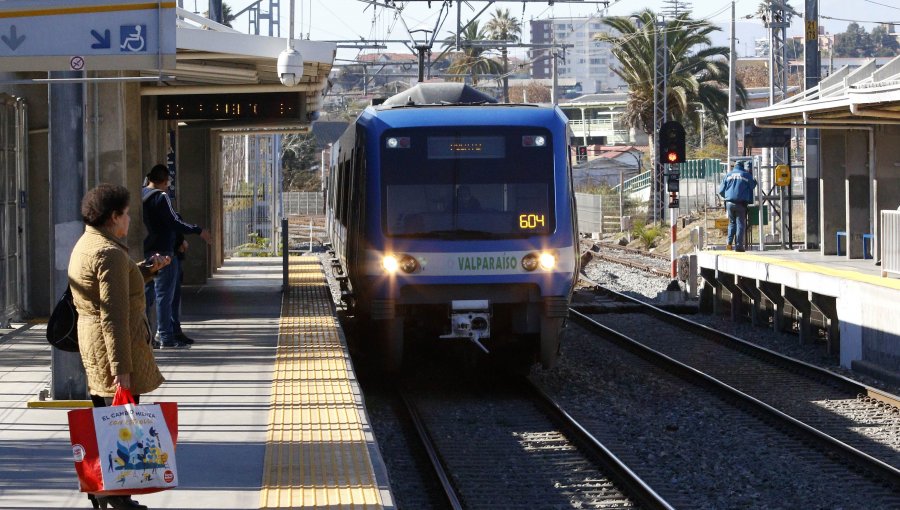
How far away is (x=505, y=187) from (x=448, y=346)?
1.64 meters

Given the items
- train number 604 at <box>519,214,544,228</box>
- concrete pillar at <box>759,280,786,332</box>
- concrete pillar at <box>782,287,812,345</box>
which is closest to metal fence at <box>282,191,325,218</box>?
concrete pillar at <box>759,280,786,332</box>

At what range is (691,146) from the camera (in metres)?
86.4

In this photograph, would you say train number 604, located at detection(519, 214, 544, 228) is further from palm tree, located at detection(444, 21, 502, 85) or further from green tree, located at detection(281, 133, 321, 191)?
green tree, located at detection(281, 133, 321, 191)

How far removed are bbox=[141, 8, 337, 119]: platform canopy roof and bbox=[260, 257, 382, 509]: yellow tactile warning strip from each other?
2.80 metres

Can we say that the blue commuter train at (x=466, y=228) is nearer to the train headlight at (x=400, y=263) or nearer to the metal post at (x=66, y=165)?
the train headlight at (x=400, y=263)

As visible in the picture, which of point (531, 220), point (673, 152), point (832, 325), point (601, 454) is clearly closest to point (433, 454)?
point (601, 454)

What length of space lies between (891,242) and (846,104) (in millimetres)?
2220

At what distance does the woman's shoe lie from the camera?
6.31m

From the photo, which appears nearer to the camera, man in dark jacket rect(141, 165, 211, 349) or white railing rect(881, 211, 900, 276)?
man in dark jacket rect(141, 165, 211, 349)

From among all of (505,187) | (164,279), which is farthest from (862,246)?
(164,279)

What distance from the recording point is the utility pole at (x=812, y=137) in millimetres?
25641

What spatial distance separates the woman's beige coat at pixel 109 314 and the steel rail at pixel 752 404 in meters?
5.43

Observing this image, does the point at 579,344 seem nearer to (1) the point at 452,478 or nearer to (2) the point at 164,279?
(2) the point at 164,279

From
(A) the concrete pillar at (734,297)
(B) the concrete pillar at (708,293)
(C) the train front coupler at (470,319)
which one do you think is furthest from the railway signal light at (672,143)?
(C) the train front coupler at (470,319)
